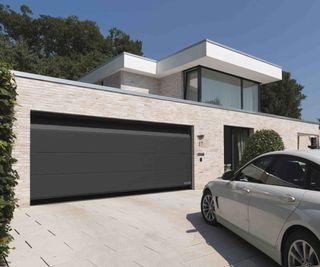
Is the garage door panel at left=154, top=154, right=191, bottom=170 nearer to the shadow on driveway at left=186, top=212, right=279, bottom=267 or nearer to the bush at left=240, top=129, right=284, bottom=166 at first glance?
the bush at left=240, top=129, right=284, bottom=166

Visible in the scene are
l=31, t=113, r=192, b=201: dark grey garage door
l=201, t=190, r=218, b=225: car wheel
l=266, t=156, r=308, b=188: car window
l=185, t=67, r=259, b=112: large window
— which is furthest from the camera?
l=185, t=67, r=259, b=112: large window

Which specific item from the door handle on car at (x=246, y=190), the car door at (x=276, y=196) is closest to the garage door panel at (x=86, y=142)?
the door handle on car at (x=246, y=190)

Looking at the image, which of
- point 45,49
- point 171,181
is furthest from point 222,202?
point 45,49

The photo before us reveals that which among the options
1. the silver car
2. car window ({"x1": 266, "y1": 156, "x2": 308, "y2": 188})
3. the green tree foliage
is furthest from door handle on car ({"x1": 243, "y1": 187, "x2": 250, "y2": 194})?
the green tree foliage

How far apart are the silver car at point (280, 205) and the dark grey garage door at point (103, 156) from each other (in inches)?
190

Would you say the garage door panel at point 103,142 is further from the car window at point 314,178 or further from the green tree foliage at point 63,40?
the green tree foliage at point 63,40

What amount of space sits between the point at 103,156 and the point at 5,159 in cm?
564

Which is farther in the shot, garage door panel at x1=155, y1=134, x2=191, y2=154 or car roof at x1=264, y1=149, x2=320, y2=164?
garage door panel at x1=155, y1=134, x2=191, y2=154

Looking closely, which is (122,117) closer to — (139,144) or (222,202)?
(139,144)

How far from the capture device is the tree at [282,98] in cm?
3681

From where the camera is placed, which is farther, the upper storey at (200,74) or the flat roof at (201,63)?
the upper storey at (200,74)

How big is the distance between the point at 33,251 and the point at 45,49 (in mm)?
Answer: 30837

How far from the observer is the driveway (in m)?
4.60

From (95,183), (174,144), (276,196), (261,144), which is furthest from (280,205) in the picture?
(261,144)
